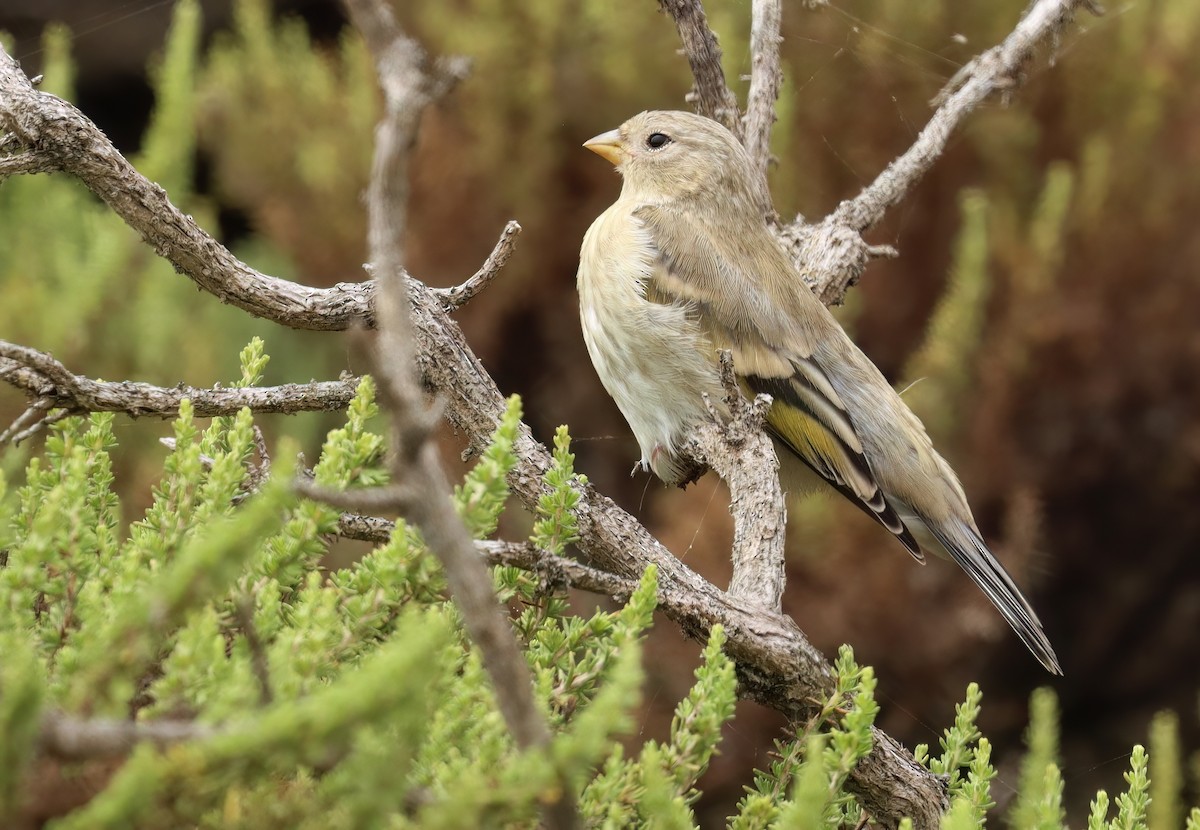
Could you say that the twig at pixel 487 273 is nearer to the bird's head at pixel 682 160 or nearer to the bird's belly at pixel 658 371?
the bird's belly at pixel 658 371

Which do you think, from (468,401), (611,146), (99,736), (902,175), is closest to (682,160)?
(611,146)

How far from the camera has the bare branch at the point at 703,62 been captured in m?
2.65

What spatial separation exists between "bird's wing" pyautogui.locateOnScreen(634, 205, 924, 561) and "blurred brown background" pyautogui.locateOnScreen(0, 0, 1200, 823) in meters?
1.46

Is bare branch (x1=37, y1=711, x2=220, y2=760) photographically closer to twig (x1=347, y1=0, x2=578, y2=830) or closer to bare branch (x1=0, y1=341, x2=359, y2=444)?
twig (x1=347, y1=0, x2=578, y2=830)

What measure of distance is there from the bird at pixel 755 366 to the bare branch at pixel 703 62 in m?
0.07

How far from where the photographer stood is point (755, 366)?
2.63 m

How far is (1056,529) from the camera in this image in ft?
14.9

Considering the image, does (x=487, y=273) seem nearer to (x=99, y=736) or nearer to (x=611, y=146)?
(x=99, y=736)

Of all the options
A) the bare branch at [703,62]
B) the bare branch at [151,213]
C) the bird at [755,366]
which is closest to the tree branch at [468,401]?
the bare branch at [151,213]

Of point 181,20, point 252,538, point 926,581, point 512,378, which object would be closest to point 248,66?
point 181,20

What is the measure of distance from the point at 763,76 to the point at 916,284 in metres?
2.00

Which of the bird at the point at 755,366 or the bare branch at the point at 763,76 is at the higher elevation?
the bare branch at the point at 763,76

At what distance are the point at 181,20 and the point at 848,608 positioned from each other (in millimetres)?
2896

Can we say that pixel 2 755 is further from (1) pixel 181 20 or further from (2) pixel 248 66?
(2) pixel 248 66
